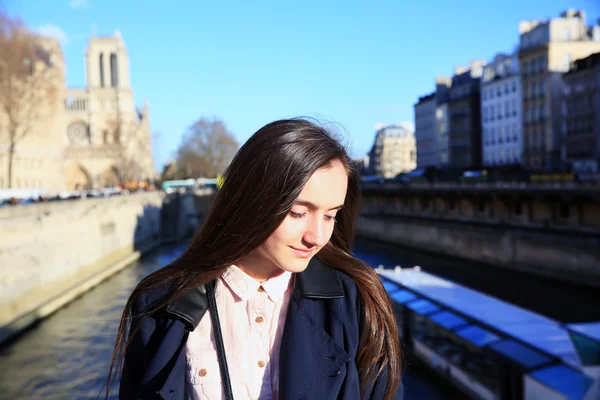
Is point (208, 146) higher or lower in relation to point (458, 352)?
higher

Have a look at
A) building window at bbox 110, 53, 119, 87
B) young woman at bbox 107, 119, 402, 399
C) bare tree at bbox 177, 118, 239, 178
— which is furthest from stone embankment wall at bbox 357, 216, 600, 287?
building window at bbox 110, 53, 119, 87

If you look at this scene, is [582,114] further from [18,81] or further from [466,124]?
[18,81]

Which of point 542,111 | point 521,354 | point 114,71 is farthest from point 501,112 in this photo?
point 114,71

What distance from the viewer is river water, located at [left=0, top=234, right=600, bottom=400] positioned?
38.5 feet

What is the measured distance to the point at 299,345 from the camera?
1.47m

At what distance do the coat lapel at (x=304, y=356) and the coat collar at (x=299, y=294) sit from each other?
→ 55 millimetres

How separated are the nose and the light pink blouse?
14 centimetres

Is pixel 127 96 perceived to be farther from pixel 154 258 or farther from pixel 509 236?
pixel 509 236

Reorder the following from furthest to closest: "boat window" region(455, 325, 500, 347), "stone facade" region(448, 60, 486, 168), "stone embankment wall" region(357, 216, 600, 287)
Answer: "stone facade" region(448, 60, 486, 168)
"stone embankment wall" region(357, 216, 600, 287)
"boat window" region(455, 325, 500, 347)

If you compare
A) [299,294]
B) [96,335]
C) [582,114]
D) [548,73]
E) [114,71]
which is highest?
[114,71]

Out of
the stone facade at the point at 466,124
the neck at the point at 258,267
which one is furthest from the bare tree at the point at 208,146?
the neck at the point at 258,267

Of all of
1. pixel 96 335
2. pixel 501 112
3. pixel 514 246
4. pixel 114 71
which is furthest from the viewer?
pixel 114 71

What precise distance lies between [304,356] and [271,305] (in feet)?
0.56

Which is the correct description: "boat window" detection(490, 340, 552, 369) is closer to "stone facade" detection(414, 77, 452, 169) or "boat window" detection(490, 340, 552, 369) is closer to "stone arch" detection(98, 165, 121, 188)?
"stone facade" detection(414, 77, 452, 169)
